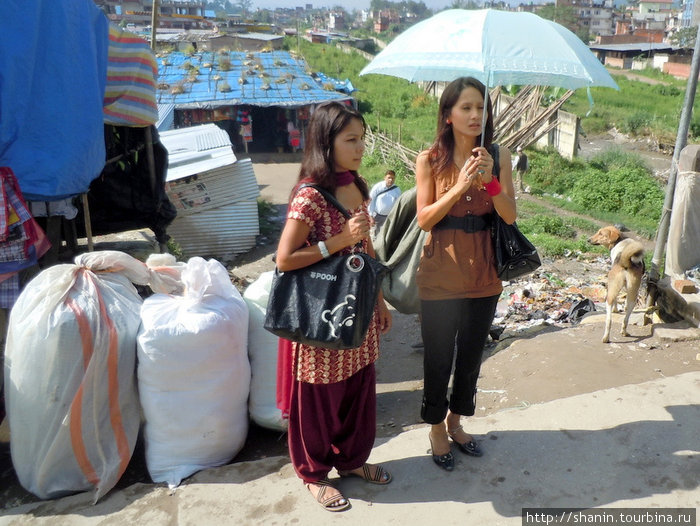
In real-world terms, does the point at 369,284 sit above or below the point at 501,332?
above

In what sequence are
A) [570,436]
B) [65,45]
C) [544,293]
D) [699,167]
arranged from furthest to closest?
1. [544,293]
2. [699,167]
3. [65,45]
4. [570,436]

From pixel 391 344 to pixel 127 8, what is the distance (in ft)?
230

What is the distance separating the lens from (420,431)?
2.83 meters

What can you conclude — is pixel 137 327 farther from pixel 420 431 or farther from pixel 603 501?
pixel 603 501

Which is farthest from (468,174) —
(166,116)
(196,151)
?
(166,116)

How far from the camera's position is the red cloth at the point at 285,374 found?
7.54ft

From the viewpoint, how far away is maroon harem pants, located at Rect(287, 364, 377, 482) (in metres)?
2.28

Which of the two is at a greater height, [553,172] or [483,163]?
[483,163]

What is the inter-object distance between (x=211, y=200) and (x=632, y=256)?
6345mm

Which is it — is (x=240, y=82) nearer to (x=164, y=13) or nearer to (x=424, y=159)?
(x=424, y=159)

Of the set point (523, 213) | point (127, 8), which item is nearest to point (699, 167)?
point (523, 213)

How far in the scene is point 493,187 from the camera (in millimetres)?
2281

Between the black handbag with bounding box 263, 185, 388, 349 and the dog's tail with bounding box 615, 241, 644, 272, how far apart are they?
9.79ft

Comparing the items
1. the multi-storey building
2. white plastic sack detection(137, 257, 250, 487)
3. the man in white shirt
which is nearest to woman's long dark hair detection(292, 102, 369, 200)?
white plastic sack detection(137, 257, 250, 487)
